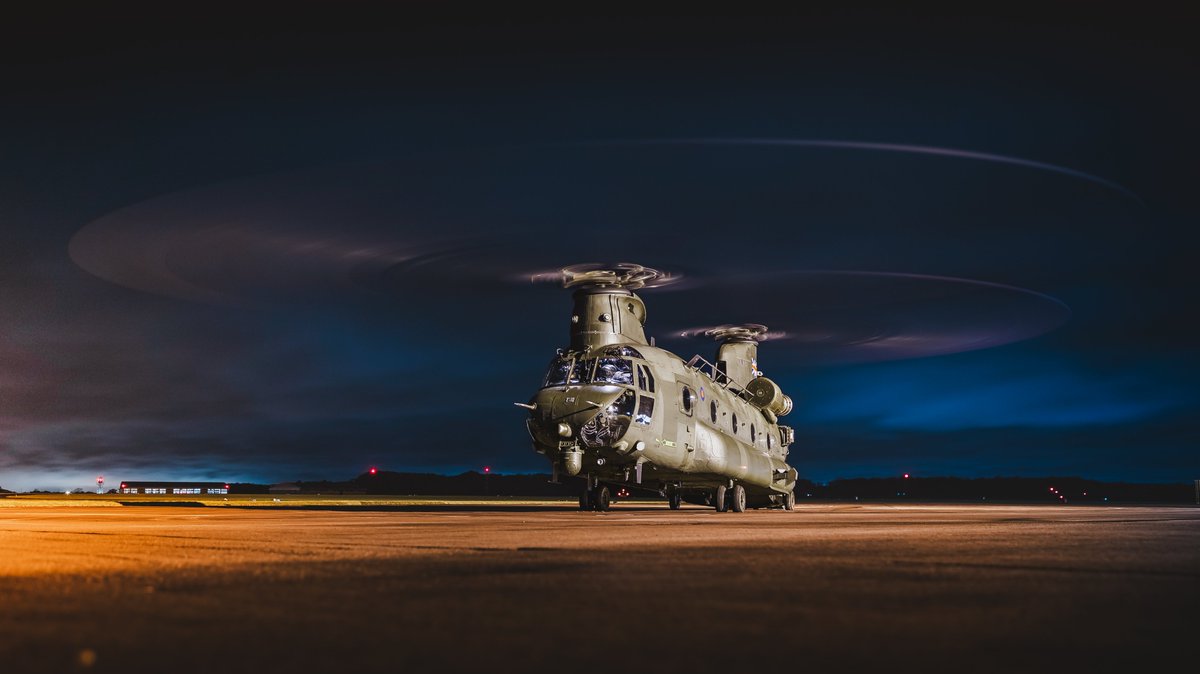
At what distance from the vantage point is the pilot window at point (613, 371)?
27.3 m

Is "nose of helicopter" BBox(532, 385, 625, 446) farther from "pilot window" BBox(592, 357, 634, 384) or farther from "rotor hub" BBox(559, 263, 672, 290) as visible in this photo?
"rotor hub" BBox(559, 263, 672, 290)

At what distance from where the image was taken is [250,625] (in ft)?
18.6

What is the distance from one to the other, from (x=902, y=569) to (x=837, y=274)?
21364mm

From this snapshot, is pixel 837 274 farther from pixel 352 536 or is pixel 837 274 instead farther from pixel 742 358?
pixel 352 536

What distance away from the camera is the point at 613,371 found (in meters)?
27.5

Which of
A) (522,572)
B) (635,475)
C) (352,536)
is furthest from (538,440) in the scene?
(522,572)

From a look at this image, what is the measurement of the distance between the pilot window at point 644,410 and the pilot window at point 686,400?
206 cm

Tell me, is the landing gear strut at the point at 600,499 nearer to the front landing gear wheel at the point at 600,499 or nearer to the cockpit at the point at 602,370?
the front landing gear wheel at the point at 600,499

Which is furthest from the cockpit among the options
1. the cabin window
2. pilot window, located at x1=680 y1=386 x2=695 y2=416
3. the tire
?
the cabin window

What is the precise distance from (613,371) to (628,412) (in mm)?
1158

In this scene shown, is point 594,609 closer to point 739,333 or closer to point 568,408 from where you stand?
point 568,408

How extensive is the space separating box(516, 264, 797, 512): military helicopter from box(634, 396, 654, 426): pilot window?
0.02 m

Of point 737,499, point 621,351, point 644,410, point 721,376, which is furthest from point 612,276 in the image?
point 721,376

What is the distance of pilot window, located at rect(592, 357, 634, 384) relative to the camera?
27.3m
